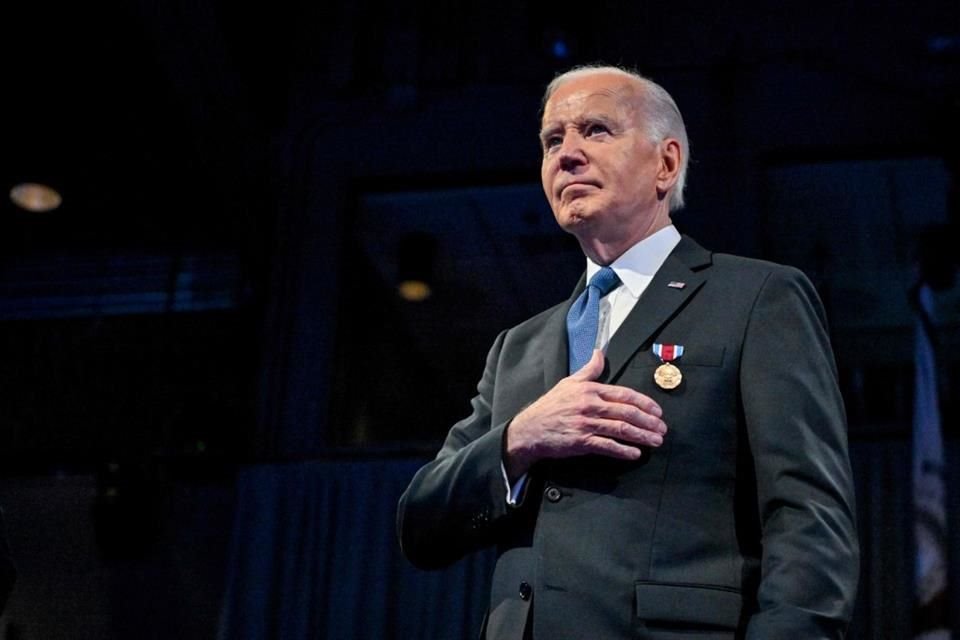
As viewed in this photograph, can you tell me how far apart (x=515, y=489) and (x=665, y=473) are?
0.19 meters

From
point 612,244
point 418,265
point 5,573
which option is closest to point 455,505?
point 612,244

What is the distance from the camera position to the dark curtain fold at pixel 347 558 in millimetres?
5805

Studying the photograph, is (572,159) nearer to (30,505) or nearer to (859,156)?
(859,156)

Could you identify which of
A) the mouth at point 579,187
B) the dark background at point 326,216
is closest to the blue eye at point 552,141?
the mouth at point 579,187

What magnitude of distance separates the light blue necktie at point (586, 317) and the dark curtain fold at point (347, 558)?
4.34 m

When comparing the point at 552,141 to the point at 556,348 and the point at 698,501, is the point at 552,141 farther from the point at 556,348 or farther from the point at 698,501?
the point at 698,501

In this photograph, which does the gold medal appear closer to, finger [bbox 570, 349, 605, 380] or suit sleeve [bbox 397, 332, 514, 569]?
finger [bbox 570, 349, 605, 380]

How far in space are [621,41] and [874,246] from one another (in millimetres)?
1927

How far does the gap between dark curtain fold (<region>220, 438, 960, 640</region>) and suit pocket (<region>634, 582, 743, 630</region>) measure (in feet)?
15.0

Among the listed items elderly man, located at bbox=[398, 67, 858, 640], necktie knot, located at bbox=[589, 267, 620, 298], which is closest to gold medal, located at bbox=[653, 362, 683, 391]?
elderly man, located at bbox=[398, 67, 858, 640]

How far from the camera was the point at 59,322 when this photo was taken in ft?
26.0

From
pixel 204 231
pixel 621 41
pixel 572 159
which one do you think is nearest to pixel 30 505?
pixel 204 231

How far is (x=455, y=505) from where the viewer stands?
1.53 metres

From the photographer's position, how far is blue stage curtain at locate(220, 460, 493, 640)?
20.0 feet
